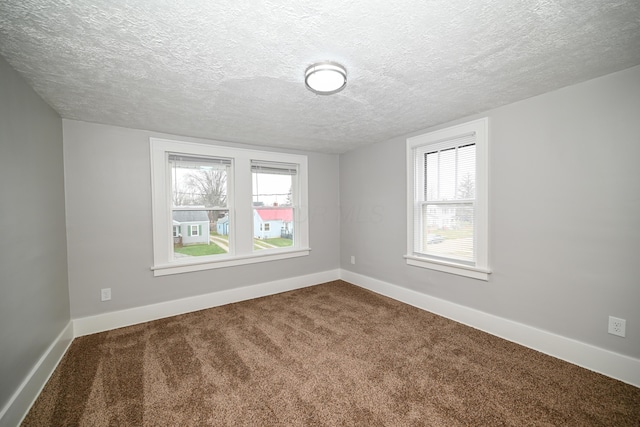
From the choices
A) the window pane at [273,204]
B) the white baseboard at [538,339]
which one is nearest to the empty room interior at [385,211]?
the white baseboard at [538,339]

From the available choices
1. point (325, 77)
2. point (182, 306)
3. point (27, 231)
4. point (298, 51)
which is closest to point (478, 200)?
point (325, 77)

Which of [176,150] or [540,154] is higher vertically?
[176,150]

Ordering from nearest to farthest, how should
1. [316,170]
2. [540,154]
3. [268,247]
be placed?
1. [540,154]
2. [268,247]
3. [316,170]

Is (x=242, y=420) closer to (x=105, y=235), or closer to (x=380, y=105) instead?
(x=105, y=235)

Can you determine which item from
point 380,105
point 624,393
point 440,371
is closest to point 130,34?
point 380,105

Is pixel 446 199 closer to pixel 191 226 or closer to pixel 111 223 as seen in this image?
pixel 191 226

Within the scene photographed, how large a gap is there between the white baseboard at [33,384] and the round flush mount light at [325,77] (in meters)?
2.78

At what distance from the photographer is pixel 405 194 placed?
3.49m

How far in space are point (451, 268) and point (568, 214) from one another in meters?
1.18

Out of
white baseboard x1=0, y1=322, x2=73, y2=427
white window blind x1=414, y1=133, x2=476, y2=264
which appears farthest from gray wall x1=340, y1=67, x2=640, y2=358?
white baseboard x1=0, y1=322, x2=73, y2=427

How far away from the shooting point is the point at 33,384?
1788 mm

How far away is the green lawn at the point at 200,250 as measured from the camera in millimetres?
3409

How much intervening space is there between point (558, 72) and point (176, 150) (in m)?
3.86

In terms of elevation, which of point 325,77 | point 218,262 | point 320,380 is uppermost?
point 325,77
